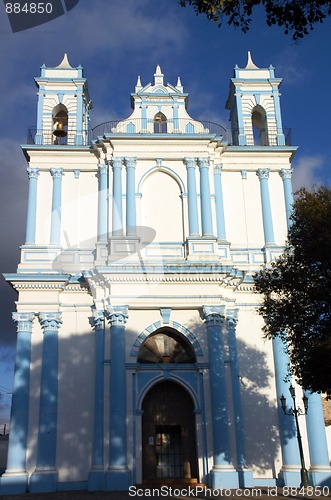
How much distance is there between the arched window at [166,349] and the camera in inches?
891

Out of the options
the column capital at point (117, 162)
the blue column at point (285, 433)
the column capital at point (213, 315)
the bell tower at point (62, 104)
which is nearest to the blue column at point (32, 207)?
the bell tower at point (62, 104)

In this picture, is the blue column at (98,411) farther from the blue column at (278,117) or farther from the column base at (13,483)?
the blue column at (278,117)

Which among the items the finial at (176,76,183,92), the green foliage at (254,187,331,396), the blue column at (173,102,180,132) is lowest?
the green foliage at (254,187,331,396)

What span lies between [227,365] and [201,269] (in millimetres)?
3851

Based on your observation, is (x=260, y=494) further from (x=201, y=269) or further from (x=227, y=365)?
(x=201, y=269)

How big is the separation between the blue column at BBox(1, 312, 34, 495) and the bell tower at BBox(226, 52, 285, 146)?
42.8 feet

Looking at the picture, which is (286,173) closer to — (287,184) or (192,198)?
(287,184)

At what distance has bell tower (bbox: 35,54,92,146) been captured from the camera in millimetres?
26844

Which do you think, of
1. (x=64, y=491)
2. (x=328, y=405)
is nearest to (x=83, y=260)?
(x=64, y=491)

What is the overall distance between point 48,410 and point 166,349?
16.7 ft

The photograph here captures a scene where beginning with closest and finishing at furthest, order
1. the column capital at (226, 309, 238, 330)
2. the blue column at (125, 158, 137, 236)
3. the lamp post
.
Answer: the lamp post, the column capital at (226, 309, 238, 330), the blue column at (125, 158, 137, 236)

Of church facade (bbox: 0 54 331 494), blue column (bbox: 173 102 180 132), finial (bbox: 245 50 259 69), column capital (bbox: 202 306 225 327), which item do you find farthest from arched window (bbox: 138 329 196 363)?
finial (bbox: 245 50 259 69)

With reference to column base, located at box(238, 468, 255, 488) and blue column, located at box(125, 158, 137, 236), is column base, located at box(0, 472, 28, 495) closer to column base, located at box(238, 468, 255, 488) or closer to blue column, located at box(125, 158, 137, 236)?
column base, located at box(238, 468, 255, 488)

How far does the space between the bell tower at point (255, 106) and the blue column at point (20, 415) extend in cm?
1305
